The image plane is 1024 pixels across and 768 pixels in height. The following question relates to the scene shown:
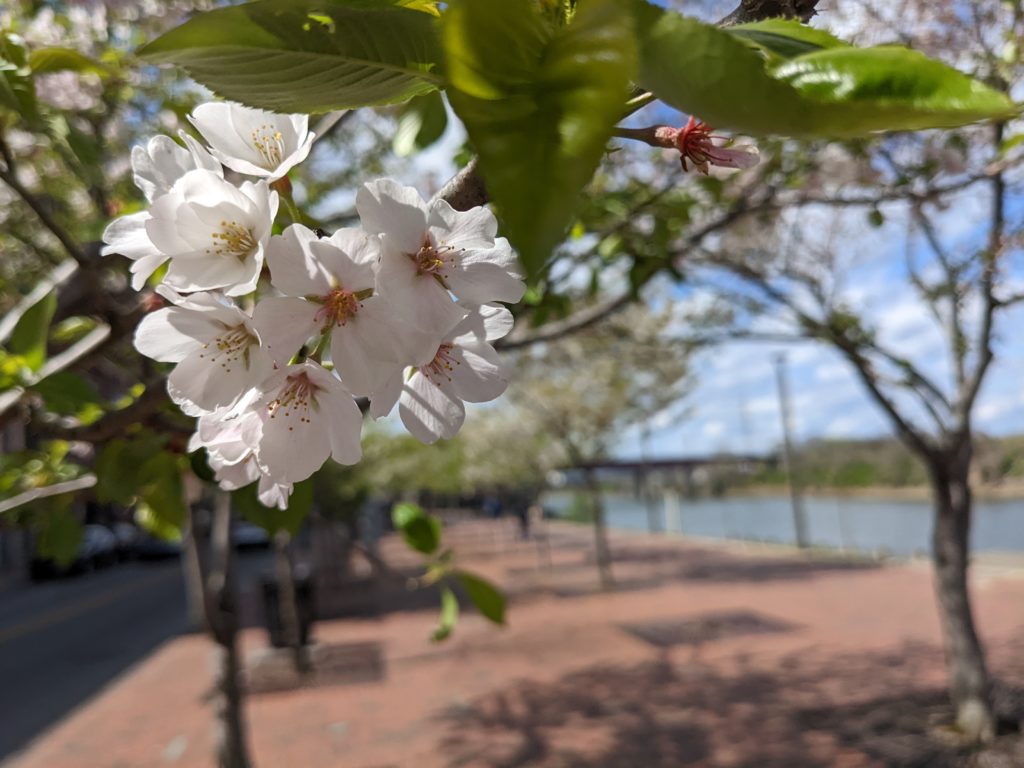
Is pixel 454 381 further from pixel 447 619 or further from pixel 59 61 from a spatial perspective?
pixel 447 619

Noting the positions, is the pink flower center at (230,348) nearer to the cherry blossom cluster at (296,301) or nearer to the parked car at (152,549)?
the cherry blossom cluster at (296,301)

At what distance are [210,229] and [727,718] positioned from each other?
21.4ft

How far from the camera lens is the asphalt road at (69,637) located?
8.05m

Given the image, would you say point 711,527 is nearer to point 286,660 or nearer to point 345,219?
point 286,660

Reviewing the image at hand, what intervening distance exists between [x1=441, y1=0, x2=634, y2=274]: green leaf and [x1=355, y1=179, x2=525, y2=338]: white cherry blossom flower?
8.7 inches

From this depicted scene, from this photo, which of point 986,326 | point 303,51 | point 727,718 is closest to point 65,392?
point 303,51

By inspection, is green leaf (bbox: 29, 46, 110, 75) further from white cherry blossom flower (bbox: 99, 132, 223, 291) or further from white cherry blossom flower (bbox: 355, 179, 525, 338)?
white cherry blossom flower (bbox: 355, 179, 525, 338)

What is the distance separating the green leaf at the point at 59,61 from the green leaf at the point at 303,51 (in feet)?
3.28

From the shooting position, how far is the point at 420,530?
163 cm

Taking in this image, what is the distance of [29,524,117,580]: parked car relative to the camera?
64.3 ft

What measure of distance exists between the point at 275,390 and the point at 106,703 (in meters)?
9.10

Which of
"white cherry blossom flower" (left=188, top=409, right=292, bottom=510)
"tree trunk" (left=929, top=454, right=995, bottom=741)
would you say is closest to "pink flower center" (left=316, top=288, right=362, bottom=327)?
"white cherry blossom flower" (left=188, top=409, right=292, bottom=510)

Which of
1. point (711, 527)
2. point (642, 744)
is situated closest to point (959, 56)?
point (642, 744)

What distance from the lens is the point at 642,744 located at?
18.6ft
